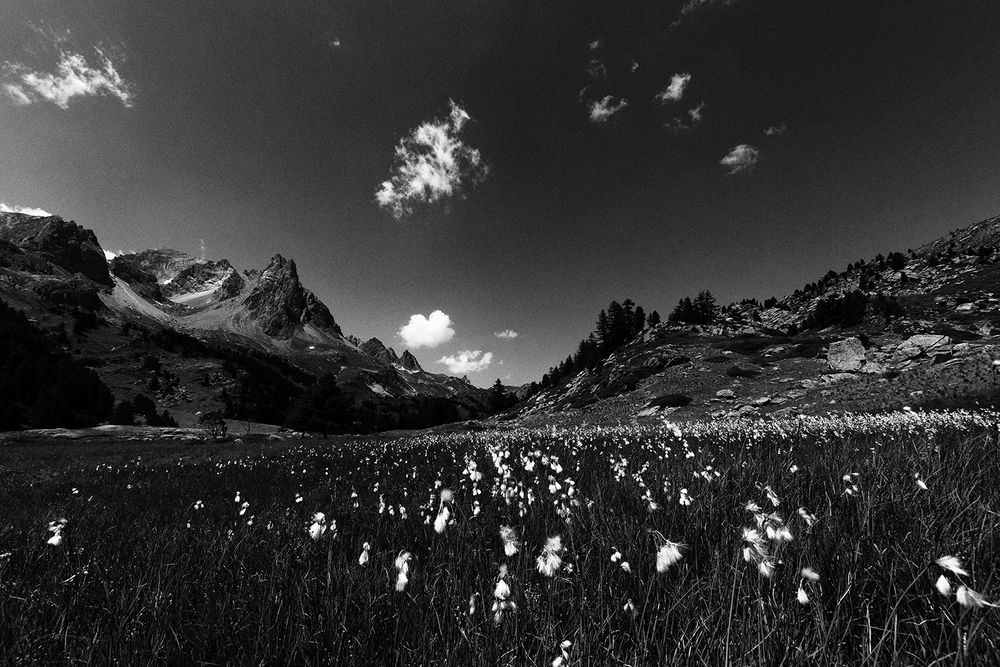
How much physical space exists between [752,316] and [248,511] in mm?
187027

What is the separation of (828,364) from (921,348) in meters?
7.16

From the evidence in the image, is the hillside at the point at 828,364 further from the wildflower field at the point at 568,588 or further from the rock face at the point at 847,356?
the wildflower field at the point at 568,588

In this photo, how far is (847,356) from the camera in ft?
131

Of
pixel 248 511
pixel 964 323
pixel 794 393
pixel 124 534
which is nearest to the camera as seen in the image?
pixel 124 534

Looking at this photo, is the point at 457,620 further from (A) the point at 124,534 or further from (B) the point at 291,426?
(B) the point at 291,426

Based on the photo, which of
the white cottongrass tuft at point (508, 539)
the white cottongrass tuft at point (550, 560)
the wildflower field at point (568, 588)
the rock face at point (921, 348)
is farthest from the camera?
the rock face at point (921, 348)

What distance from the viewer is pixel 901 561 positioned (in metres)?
2.12

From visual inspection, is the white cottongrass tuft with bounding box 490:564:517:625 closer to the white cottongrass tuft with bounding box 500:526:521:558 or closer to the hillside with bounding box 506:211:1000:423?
the white cottongrass tuft with bounding box 500:526:521:558

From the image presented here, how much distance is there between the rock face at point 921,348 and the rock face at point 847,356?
261 centimetres

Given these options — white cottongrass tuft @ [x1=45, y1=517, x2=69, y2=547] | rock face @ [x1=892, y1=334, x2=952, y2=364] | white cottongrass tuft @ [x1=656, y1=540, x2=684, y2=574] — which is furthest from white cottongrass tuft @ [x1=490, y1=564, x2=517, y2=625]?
rock face @ [x1=892, y1=334, x2=952, y2=364]

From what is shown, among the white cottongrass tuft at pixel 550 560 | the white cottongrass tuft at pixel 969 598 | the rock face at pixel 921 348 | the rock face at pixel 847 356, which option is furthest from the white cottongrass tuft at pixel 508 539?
the rock face at pixel 921 348

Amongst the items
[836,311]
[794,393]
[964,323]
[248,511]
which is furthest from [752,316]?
[248,511]

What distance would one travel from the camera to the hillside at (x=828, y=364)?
25.7 metres

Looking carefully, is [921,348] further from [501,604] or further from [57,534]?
[57,534]
